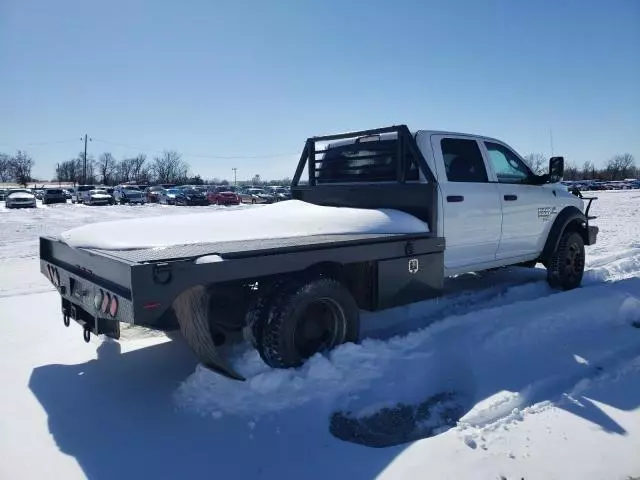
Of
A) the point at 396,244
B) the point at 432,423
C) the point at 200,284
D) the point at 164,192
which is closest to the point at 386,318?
the point at 396,244

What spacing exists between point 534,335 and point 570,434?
5.39 feet

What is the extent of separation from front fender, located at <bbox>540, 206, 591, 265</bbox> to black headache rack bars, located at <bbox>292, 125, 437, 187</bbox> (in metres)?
2.36

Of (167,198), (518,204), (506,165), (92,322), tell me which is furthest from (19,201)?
(518,204)

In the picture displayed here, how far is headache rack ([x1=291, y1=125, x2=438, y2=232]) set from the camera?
4.76m

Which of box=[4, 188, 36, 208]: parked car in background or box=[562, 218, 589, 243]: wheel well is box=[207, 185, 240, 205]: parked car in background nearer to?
box=[4, 188, 36, 208]: parked car in background

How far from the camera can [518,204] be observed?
18.8 feet

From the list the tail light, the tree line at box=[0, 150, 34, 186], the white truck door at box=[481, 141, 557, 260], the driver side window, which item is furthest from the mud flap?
the tree line at box=[0, 150, 34, 186]

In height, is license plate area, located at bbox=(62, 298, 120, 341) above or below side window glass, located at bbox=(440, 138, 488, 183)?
below

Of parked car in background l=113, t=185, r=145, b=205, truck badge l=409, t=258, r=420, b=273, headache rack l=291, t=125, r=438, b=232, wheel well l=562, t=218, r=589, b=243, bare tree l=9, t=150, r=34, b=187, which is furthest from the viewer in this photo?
bare tree l=9, t=150, r=34, b=187

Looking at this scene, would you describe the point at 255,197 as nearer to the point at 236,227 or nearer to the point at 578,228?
the point at 578,228

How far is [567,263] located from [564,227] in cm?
47

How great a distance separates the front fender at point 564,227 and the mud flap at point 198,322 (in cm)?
458

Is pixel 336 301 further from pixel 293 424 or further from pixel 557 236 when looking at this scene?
pixel 557 236

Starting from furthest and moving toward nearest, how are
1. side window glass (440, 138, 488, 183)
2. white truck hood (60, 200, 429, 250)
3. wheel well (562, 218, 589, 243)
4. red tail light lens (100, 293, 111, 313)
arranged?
wheel well (562, 218, 589, 243), side window glass (440, 138, 488, 183), white truck hood (60, 200, 429, 250), red tail light lens (100, 293, 111, 313)
